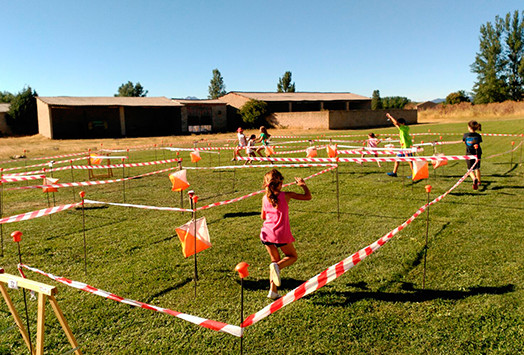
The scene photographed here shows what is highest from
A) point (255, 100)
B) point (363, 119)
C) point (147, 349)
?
point (255, 100)

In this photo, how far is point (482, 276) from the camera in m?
5.31

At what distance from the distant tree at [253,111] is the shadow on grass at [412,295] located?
44.6 meters

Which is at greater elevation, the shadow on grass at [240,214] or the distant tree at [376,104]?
the distant tree at [376,104]

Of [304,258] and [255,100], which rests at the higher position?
[255,100]

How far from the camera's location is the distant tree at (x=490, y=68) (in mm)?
75438

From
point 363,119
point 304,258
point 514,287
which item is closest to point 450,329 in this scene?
point 514,287

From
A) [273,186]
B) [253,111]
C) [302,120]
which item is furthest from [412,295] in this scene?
[253,111]

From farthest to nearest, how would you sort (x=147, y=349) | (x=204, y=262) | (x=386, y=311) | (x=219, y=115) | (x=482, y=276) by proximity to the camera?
(x=219, y=115) → (x=204, y=262) → (x=482, y=276) → (x=386, y=311) → (x=147, y=349)

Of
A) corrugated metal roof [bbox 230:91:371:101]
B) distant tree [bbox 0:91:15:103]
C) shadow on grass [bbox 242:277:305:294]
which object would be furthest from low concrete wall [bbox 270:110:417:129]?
distant tree [bbox 0:91:15:103]

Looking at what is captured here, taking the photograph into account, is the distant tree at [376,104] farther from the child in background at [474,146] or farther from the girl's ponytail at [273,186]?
the girl's ponytail at [273,186]

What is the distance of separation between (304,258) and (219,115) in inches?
1718

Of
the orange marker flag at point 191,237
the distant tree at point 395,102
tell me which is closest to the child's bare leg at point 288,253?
the orange marker flag at point 191,237

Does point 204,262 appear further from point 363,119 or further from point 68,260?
point 363,119

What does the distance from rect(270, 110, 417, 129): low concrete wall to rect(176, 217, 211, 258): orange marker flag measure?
125 feet
